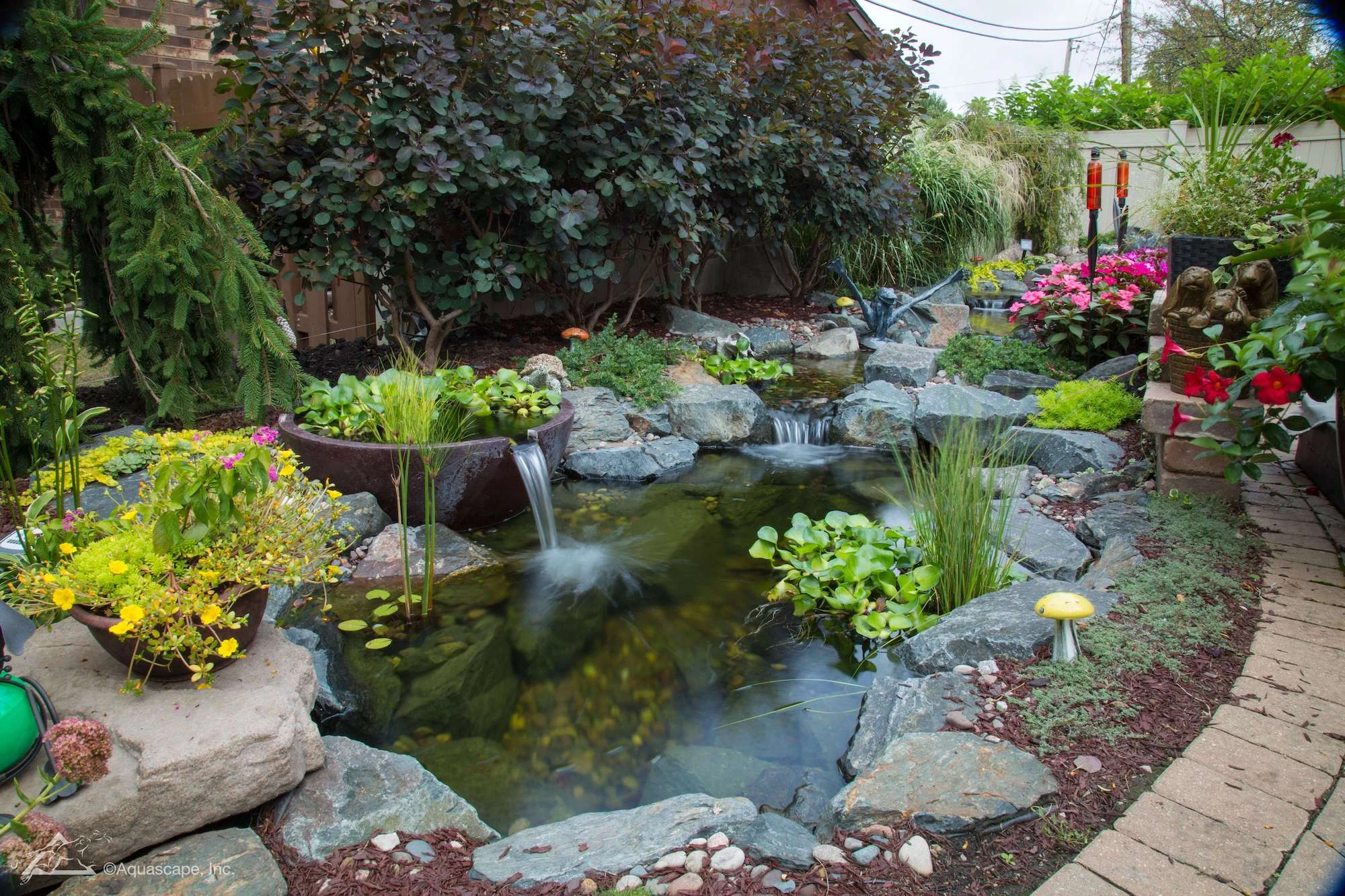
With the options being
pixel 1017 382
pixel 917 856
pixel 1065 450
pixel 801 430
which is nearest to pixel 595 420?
pixel 801 430

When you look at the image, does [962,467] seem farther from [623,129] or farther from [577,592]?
[623,129]

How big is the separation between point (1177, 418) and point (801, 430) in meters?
2.95

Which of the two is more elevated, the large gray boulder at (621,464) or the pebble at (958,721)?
the large gray boulder at (621,464)

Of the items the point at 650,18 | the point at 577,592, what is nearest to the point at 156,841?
the point at 577,592

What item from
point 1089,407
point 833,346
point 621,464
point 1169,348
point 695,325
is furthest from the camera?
point 833,346

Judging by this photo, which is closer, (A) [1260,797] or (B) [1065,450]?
(A) [1260,797]

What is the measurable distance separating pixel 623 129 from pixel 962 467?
163 inches

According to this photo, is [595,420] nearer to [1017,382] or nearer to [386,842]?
[1017,382]

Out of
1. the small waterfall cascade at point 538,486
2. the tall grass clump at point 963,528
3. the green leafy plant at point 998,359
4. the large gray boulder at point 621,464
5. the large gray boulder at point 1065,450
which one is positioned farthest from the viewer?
the green leafy plant at point 998,359

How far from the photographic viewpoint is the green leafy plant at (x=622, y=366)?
5844 millimetres

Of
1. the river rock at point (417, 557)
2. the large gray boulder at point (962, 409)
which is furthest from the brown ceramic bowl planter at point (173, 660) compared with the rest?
the large gray boulder at point (962, 409)

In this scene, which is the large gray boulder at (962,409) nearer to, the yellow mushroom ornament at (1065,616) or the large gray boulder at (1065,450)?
the large gray boulder at (1065,450)

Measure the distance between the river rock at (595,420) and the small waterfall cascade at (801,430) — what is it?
1134mm

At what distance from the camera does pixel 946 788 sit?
1.94m
